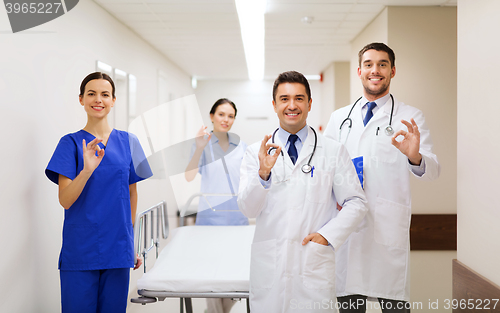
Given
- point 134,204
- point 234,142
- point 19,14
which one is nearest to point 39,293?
point 134,204

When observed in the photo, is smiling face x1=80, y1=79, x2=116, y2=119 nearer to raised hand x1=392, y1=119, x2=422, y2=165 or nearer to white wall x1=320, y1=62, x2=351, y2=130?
raised hand x1=392, y1=119, x2=422, y2=165

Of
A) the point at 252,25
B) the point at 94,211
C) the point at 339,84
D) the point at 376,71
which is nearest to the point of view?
the point at 94,211

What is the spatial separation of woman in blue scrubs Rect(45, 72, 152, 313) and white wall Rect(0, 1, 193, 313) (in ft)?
0.80

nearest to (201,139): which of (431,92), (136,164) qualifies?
(136,164)

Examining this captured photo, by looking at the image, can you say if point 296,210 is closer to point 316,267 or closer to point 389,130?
point 316,267

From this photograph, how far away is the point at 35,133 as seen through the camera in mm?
2092

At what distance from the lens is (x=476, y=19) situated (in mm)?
1874

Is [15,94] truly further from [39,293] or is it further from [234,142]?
[234,142]

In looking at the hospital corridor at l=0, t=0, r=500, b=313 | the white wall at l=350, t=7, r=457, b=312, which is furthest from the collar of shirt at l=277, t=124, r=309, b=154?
the white wall at l=350, t=7, r=457, b=312

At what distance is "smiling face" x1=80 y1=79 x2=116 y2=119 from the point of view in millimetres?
1854

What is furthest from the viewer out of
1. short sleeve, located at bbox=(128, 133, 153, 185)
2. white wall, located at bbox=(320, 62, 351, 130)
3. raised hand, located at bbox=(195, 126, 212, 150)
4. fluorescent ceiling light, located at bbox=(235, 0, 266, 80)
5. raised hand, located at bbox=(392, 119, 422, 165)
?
white wall, located at bbox=(320, 62, 351, 130)

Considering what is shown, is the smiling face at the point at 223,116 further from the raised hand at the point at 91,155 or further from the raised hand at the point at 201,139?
the raised hand at the point at 91,155

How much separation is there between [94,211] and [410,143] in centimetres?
149

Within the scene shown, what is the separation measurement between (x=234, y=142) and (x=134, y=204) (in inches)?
51.1
